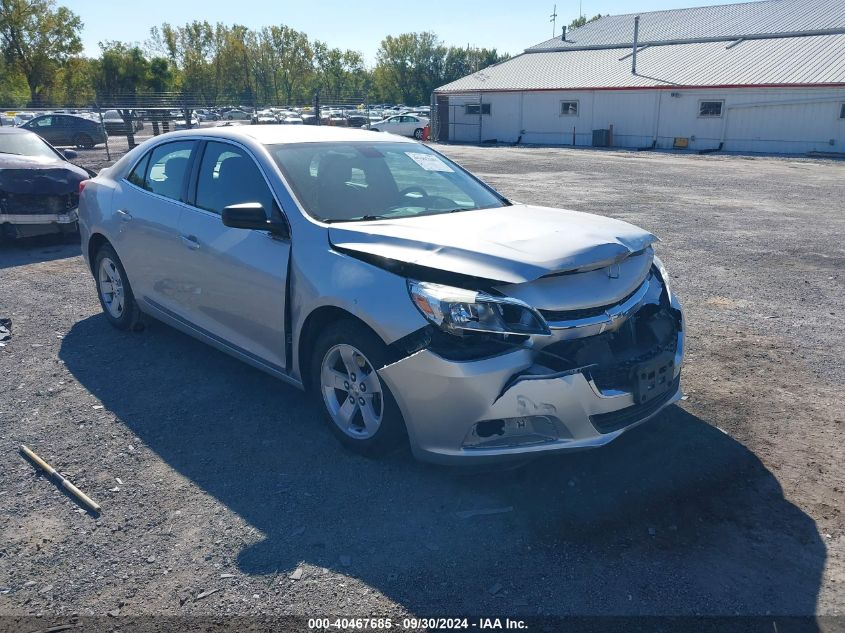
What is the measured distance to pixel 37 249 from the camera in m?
9.54

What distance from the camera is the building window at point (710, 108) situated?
31859 millimetres

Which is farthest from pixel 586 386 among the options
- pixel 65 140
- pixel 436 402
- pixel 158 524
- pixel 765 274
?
pixel 65 140

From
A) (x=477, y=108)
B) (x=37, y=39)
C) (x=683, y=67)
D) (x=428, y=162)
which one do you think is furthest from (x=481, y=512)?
(x=37, y=39)

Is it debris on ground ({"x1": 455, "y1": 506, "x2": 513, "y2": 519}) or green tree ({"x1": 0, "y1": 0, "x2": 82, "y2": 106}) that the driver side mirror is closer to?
debris on ground ({"x1": 455, "y1": 506, "x2": 513, "y2": 519})

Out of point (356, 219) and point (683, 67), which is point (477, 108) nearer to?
point (683, 67)

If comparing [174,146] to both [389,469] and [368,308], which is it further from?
[389,469]

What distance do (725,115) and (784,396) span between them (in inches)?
1217

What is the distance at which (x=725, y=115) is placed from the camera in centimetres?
3159

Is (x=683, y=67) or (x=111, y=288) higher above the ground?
(x=683, y=67)

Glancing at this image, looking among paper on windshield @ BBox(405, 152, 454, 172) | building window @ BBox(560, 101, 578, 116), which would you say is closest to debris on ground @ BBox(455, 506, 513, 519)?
paper on windshield @ BBox(405, 152, 454, 172)

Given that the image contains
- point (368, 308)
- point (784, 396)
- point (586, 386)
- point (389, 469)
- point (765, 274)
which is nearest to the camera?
point (586, 386)

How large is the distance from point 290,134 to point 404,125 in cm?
3561

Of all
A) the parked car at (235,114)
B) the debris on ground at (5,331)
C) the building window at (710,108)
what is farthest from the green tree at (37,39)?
the debris on ground at (5,331)

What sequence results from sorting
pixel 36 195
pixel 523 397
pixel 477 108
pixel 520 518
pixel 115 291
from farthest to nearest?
pixel 477 108
pixel 36 195
pixel 115 291
pixel 520 518
pixel 523 397
